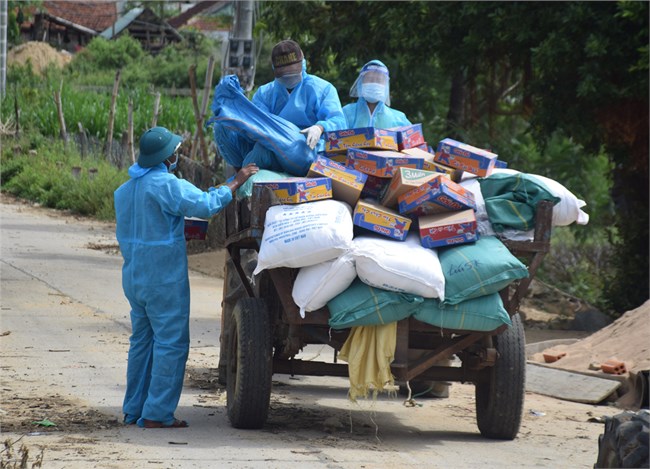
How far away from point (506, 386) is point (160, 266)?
2.12 meters

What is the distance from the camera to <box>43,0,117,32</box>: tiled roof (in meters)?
60.3

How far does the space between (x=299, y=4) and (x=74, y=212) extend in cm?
733

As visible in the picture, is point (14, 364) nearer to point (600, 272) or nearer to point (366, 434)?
point (366, 434)

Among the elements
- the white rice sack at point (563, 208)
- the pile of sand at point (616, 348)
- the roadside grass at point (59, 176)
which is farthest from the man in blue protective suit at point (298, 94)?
the roadside grass at point (59, 176)

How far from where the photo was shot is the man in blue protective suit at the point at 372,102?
794 cm

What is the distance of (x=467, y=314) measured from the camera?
6.09 metres

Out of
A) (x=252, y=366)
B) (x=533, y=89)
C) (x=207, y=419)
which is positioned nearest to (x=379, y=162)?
(x=252, y=366)

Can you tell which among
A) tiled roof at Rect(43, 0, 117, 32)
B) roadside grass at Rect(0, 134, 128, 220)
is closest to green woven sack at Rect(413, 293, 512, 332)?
roadside grass at Rect(0, 134, 128, 220)

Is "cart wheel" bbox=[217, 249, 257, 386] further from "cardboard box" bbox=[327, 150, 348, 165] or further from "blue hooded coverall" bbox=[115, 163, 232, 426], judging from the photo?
"cardboard box" bbox=[327, 150, 348, 165]

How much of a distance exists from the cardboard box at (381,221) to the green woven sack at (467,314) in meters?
0.44

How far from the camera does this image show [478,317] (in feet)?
20.0

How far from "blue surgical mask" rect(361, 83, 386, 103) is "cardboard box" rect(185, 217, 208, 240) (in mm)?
1683

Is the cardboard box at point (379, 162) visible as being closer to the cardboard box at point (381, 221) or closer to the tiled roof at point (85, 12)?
the cardboard box at point (381, 221)

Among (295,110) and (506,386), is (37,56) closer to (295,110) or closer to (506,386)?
(295,110)
